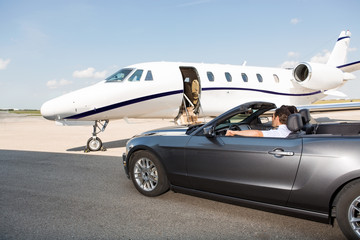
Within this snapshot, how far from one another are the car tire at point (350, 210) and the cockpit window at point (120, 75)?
7510mm

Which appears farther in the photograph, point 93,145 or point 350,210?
point 93,145

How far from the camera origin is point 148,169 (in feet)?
15.1

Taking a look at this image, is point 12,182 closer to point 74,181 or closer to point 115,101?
point 74,181

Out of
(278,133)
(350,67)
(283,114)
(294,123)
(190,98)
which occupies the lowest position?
(278,133)

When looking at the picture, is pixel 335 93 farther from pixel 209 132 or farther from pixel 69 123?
pixel 209 132

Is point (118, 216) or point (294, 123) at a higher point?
point (294, 123)

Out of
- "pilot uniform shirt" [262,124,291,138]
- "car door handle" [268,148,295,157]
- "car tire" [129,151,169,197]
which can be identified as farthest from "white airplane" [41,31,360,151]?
"car door handle" [268,148,295,157]

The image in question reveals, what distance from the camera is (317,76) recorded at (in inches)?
528

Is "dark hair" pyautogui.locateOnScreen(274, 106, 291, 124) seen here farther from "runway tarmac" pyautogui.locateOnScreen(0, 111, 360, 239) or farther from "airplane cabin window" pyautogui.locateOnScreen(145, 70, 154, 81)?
"airplane cabin window" pyautogui.locateOnScreen(145, 70, 154, 81)

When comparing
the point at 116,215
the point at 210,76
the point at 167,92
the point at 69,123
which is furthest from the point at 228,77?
the point at 116,215

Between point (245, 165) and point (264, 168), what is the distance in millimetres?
237

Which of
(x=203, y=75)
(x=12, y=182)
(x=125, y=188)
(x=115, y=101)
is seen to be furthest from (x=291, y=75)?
(x=12, y=182)

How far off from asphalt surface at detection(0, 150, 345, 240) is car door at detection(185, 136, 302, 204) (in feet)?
1.18

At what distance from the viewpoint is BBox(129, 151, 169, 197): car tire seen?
14.5 ft
